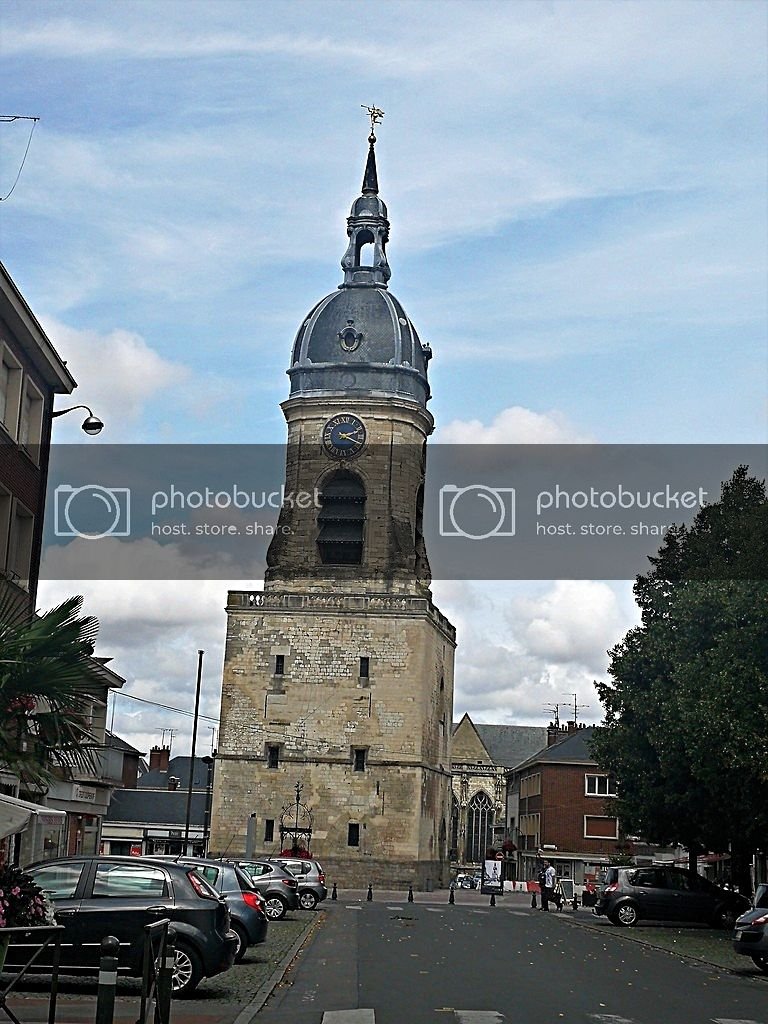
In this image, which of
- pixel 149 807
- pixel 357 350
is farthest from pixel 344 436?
pixel 149 807

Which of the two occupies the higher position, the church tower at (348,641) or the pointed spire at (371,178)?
the pointed spire at (371,178)

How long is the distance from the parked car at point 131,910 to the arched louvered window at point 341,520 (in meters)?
52.6

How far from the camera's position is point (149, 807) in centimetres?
8306

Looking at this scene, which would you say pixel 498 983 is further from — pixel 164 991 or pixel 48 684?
pixel 164 991

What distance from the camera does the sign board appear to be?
7106 centimetres

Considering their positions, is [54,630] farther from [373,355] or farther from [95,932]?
[373,355]

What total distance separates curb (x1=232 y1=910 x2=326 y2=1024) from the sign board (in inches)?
1658

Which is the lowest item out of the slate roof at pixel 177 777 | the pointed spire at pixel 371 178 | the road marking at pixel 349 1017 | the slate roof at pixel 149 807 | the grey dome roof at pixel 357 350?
the road marking at pixel 349 1017

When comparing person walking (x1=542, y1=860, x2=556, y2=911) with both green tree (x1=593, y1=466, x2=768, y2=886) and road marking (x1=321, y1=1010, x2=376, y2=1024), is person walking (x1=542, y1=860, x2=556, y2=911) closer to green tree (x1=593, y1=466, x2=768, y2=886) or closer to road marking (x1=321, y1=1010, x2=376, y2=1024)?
green tree (x1=593, y1=466, x2=768, y2=886)

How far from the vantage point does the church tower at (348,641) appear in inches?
2527

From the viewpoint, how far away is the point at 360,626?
66625 mm

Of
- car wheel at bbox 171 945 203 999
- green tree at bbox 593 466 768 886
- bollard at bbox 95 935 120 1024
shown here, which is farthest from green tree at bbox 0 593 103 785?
green tree at bbox 593 466 768 886

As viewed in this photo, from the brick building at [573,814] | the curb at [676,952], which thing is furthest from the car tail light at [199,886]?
the brick building at [573,814]

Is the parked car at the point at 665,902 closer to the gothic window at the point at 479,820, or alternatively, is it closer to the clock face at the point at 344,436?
the clock face at the point at 344,436
